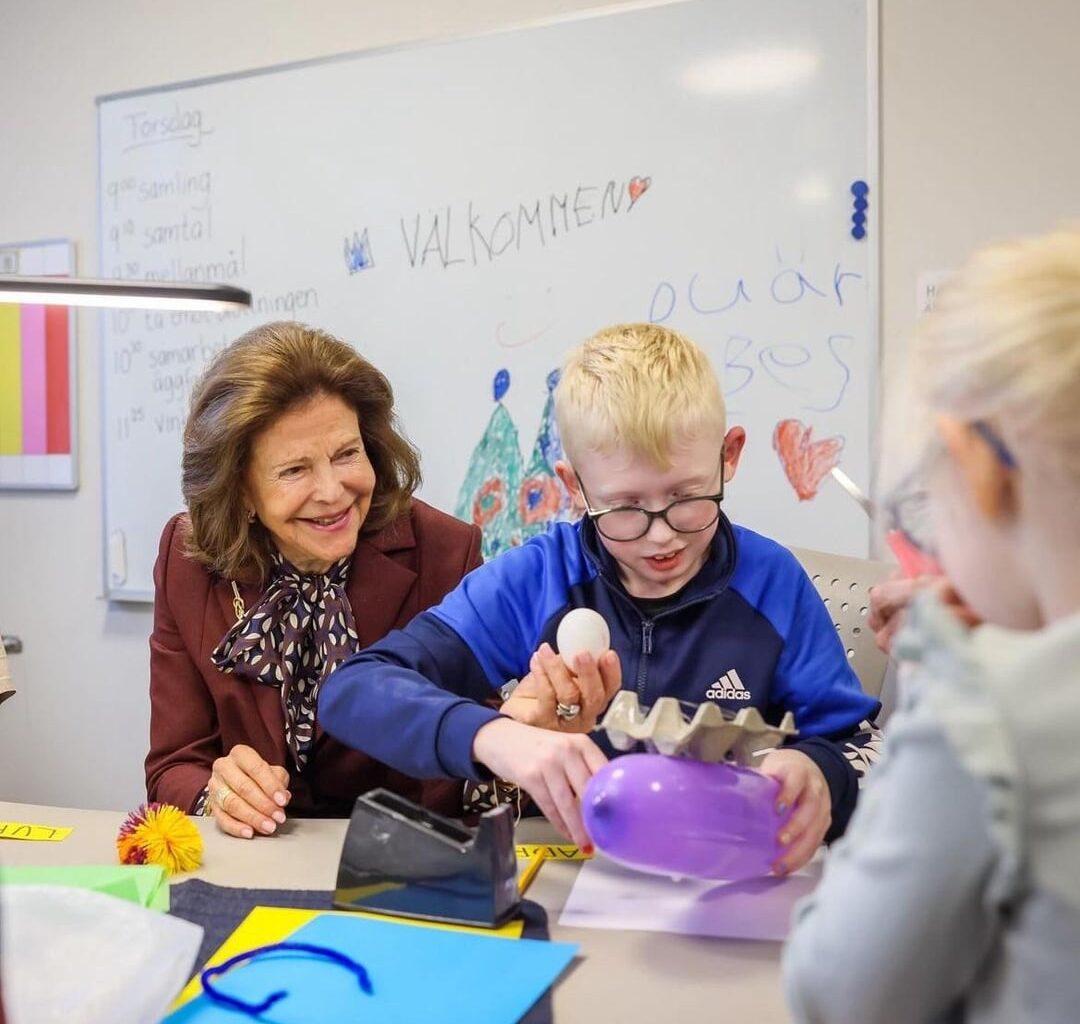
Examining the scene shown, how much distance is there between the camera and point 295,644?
153cm

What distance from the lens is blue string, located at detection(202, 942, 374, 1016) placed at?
0.81 meters

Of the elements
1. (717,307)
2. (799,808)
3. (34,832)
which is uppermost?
(717,307)

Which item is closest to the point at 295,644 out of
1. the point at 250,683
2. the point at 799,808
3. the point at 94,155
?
the point at 250,683

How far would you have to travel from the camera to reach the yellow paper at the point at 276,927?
0.92 metres

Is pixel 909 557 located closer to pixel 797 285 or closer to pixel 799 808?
pixel 799 808

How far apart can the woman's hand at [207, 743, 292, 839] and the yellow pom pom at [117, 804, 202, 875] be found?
3.3 inches

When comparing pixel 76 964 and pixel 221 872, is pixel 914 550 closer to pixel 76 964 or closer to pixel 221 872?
pixel 76 964

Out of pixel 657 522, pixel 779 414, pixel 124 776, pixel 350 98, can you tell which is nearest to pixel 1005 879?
pixel 657 522

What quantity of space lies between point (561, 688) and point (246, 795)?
0.41m

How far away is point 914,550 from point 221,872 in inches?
29.4

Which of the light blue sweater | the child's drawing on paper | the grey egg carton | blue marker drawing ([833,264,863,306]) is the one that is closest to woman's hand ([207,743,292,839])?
the grey egg carton

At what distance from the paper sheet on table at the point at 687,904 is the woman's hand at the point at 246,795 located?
37cm

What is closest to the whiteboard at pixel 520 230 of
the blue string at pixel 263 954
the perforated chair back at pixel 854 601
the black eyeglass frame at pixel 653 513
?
the perforated chair back at pixel 854 601

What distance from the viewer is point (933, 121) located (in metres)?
2.14
